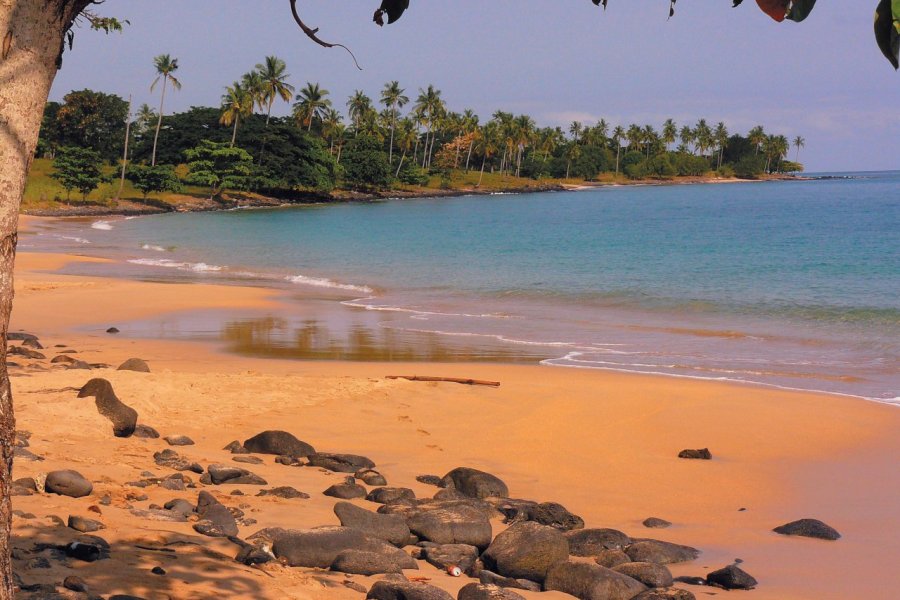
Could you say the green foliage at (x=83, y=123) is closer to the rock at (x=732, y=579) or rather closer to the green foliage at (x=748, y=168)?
the rock at (x=732, y=579)

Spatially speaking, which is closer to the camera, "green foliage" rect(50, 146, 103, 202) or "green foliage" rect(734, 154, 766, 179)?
"green foliage" rect(50, 146, 103, 202)

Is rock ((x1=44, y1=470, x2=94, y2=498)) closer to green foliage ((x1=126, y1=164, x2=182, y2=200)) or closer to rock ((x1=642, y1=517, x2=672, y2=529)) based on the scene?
rock ((x1=642, y1=517, x2=672, y2=529))

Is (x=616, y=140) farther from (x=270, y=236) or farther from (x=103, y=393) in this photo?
(x=103, y=393)

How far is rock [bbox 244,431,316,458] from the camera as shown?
8.01 metres

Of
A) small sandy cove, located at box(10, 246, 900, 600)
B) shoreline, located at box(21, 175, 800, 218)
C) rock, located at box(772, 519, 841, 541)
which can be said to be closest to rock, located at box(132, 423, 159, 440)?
small sandy cove, located at box(10, 246, 900, 600)

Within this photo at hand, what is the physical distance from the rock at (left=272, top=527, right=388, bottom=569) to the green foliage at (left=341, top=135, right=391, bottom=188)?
321ft

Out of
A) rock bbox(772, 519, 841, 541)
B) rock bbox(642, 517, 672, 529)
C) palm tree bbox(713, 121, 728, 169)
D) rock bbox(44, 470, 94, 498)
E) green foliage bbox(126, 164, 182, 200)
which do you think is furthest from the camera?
palm tree bbox(713, 121, 728, 169)

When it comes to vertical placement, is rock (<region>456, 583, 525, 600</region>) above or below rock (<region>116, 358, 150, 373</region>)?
above

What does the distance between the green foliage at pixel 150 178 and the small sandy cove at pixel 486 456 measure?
229 ft

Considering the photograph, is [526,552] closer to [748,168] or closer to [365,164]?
[365,164]

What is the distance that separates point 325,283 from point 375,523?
2287 cm

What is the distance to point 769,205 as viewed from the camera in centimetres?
9125

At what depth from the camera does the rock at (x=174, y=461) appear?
710 cm

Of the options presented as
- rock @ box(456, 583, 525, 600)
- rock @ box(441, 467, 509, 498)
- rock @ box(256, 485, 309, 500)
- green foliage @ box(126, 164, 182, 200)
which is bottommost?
rock @ box(256, 485, 309, 500)
